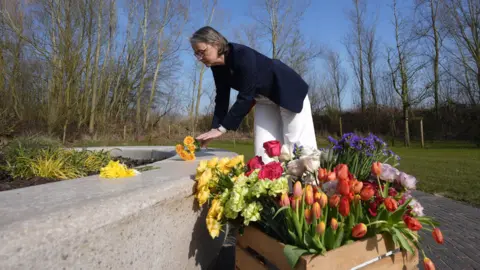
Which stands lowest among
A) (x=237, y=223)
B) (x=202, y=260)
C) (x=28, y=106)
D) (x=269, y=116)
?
(x=202, y=260)

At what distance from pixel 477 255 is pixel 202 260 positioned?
2164 mm

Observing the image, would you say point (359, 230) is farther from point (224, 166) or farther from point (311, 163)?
point (224, 166)

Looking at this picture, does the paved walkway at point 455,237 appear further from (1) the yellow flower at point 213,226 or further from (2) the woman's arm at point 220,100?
(2) the woman's arm at point 220,100

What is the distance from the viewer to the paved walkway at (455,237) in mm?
2385

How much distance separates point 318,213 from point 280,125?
58.1 inches

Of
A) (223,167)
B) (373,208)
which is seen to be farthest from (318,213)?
(223,167)

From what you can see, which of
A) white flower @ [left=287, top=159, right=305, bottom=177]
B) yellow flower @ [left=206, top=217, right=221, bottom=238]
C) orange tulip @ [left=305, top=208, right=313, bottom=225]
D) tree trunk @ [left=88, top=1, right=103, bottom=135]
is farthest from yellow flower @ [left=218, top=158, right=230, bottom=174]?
tree trunk @ [left=88, top=1, right=103, bottom=135]

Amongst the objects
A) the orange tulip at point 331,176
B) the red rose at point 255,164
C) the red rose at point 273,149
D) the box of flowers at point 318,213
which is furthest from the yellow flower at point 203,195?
the orange tulip at point 331,176

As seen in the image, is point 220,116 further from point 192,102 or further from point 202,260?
point 192,102

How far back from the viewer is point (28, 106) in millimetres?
13242

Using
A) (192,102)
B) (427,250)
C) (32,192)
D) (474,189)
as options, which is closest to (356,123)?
(192,102)

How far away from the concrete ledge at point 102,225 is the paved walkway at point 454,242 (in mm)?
976

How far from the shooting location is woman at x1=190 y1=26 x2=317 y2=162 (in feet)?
7.69

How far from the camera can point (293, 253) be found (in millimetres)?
1280
